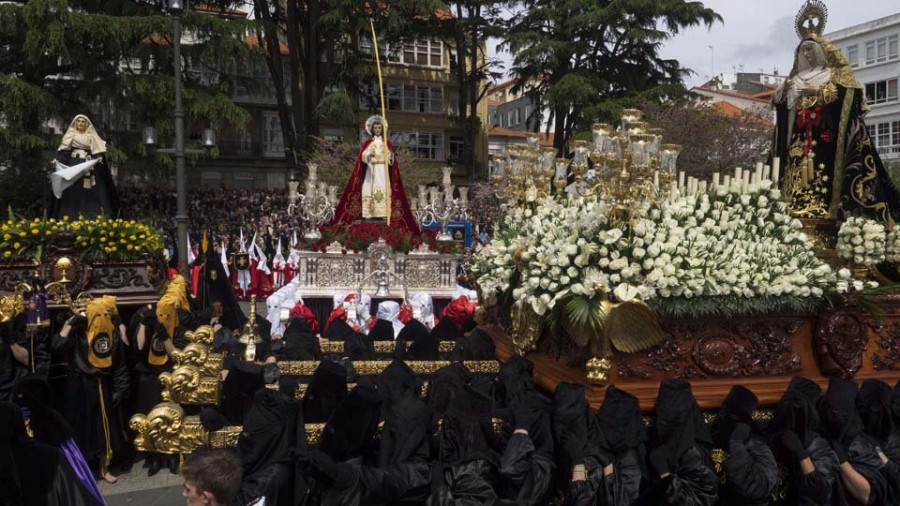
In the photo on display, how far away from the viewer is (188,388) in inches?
189

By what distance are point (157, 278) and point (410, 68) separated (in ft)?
123

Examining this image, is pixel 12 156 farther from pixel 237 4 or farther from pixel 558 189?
pixel 558 189

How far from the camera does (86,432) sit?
6.45 meters

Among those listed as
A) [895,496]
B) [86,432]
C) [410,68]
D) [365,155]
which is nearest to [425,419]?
[895,496]

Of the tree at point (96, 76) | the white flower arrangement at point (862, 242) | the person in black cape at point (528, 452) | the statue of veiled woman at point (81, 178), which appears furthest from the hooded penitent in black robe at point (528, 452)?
the tree at point (96, 76)

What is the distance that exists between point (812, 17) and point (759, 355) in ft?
10.5

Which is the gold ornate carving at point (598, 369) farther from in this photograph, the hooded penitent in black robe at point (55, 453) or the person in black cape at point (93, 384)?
the person in black cape at point (93, 384)

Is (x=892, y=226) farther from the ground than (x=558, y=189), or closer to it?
closer to it

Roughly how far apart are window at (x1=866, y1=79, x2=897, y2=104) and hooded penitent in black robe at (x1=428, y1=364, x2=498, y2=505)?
4741 cm

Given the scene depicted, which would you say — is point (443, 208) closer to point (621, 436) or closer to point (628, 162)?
point (628, 162)

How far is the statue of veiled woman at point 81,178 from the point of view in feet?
34.2

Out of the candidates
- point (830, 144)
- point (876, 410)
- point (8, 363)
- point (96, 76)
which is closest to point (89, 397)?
point (8, 363)

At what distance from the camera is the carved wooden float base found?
475 cm

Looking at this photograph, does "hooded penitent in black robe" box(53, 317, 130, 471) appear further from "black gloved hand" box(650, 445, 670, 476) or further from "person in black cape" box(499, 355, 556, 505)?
"black gloved hand" box(650, 445, 670, 476)
